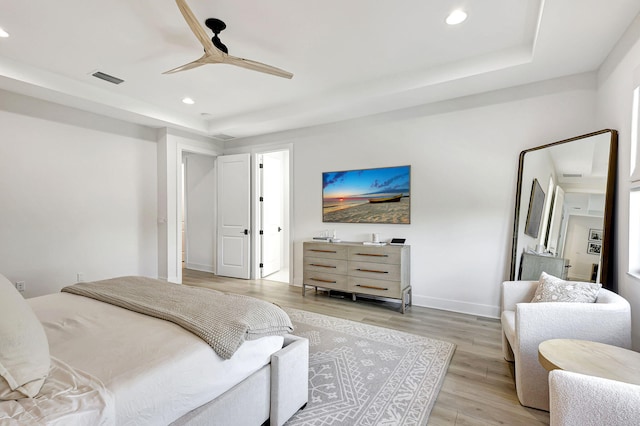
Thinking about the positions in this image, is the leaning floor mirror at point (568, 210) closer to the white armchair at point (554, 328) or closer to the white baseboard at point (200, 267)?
the white armchair at point (554, 328)

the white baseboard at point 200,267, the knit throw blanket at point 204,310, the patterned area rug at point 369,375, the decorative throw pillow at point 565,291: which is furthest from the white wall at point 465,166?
the white baseboard at point 200,267

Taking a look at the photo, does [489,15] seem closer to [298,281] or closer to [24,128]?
[298,281]

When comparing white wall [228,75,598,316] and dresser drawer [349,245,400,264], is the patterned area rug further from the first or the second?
white wall [228,75,598,316]

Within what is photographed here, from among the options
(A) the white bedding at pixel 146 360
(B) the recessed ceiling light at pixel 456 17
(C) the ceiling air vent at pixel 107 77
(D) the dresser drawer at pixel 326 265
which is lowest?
(D) the dresser drawer at pixel 326 265

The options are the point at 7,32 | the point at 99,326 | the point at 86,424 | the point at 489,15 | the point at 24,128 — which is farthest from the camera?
the point at 24,128

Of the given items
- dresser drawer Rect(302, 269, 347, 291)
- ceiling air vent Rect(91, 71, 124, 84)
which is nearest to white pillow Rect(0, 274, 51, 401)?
ceiling air vent Rect(91, 71, 124, 84)

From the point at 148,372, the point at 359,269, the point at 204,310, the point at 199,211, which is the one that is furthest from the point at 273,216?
the point at 148,372

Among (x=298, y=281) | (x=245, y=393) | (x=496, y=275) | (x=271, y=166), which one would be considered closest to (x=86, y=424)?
(x=245, y=393)

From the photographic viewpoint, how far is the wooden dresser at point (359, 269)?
3.72 m

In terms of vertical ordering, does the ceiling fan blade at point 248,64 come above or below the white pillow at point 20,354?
above

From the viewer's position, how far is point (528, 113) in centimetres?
330

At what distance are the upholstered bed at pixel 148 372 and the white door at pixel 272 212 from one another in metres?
3.65

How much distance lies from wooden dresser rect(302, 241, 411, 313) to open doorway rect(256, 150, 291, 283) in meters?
0.91

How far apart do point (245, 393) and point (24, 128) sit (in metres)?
4.17
